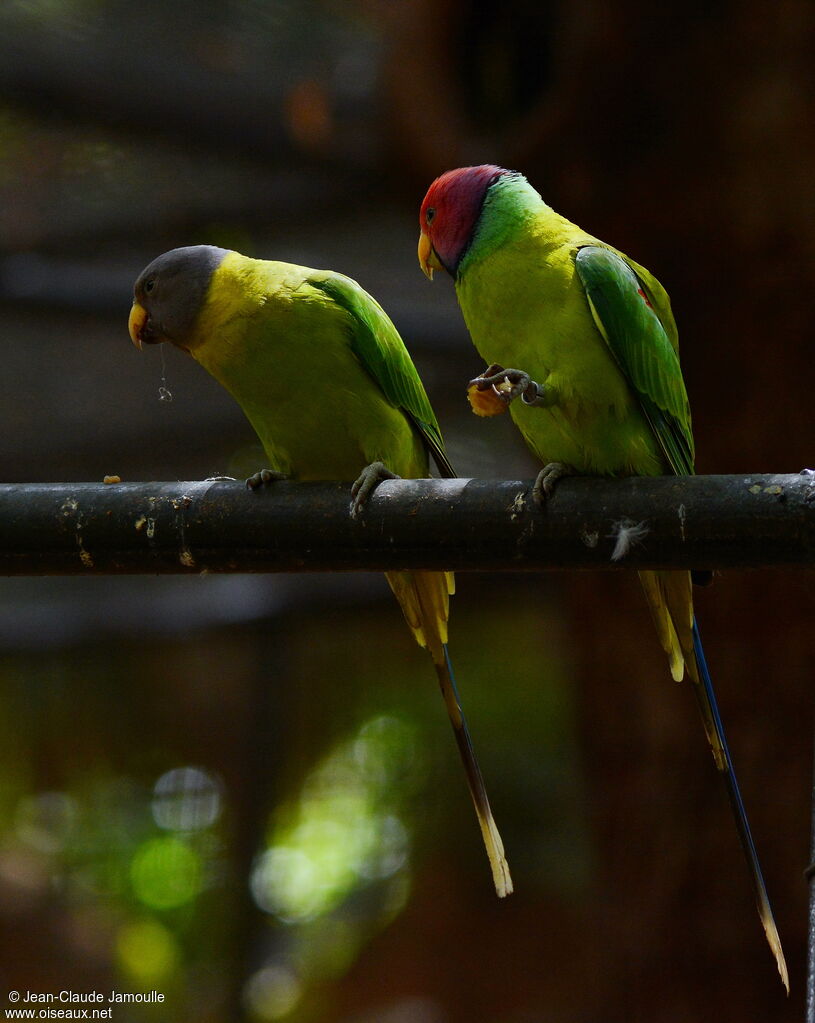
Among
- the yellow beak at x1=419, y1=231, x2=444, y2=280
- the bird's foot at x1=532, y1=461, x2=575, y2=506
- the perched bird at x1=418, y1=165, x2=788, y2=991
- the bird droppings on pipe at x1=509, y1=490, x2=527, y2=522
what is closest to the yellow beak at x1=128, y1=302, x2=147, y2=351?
the yellow beak at x1=419, y1=231, x2=444, y2=280

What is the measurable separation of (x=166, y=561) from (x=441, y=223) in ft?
4.15

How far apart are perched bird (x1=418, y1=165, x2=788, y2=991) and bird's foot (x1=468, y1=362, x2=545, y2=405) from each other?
0.13 ft

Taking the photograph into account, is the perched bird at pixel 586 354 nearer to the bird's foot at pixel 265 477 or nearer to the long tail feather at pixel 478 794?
the long tail feather at pixel 478 794

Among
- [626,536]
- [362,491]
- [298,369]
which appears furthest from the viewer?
[298,369]

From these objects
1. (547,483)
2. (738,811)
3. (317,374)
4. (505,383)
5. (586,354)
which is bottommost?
(738,811)

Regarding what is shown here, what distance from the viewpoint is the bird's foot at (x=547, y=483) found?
1.76 metres

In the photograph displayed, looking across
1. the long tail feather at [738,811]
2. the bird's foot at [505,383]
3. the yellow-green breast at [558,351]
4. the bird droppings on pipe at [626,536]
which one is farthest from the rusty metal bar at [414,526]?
the long tail feather at [738,811]

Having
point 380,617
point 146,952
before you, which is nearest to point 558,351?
point 380,617

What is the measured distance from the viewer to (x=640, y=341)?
97.5 inches

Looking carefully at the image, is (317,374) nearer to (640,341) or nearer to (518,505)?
(640,341)

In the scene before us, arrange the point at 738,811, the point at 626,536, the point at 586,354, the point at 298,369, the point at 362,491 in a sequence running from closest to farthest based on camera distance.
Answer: the point at 626,536 < the point at 362,491 < the point at 738,811 < the point at 586,354 < the point at 298,369

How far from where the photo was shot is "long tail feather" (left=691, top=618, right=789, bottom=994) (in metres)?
2.09

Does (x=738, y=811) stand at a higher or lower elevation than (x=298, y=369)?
lower

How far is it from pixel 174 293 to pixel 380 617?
321 cm
